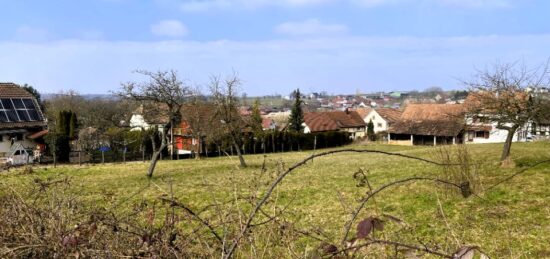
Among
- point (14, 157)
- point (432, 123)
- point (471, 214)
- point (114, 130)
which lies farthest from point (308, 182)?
point (432, 123)

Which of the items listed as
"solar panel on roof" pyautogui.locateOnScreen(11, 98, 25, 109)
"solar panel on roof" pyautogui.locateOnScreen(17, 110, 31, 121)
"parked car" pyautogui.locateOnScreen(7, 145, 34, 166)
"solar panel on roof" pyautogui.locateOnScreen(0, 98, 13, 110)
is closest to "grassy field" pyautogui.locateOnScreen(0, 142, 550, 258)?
"parked car" pyautogui.locateOnScreen(7, 145, 34, 166)

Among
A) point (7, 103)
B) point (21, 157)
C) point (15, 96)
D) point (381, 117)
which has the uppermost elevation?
point (15, 96)

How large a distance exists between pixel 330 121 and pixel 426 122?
16.1 m

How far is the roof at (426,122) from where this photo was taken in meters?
43.8

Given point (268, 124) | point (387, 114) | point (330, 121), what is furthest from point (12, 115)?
point (387, 114)

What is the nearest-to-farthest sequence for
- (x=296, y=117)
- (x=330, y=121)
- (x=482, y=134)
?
(x=482, y=134)
(x=296, y=117)
(x=330, y=121)

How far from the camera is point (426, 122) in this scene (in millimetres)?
46688

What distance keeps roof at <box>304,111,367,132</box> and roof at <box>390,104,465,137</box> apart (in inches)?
460

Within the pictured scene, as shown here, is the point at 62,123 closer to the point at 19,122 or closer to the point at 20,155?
the point at 19,122

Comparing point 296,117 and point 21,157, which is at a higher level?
point 296,117

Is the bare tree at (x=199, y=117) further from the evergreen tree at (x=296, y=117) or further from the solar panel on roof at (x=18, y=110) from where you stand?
the evergreen tree at (x=296, y=117)

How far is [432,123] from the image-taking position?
45.9m

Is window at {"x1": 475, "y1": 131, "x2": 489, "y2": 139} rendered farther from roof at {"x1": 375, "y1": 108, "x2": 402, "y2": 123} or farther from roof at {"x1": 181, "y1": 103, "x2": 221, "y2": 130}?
roof at {"x1": 181, "y1": 103, "x2": 221, "y2": 130}

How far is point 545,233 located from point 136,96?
12753 mm
